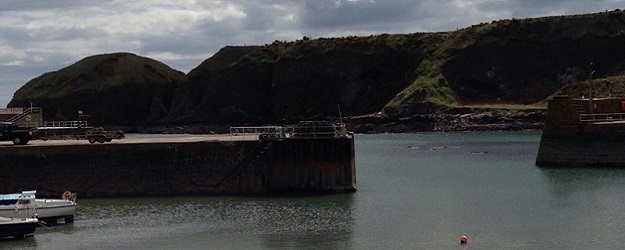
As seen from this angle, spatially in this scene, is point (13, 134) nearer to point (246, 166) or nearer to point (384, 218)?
point (246, 166)

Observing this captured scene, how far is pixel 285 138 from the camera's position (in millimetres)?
66562

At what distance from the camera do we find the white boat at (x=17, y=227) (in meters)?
51.3

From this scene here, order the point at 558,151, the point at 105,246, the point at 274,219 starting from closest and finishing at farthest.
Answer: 1. the point at 105,246
2. the point at 274,219
3. the point at 558,151

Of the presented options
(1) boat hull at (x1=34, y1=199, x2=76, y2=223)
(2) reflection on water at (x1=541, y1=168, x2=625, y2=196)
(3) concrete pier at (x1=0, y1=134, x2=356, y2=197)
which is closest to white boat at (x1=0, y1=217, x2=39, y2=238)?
(1) boat hull at (x1=34, y1=199, x2=76, y2=223)

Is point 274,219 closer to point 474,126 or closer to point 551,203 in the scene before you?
point 551,203

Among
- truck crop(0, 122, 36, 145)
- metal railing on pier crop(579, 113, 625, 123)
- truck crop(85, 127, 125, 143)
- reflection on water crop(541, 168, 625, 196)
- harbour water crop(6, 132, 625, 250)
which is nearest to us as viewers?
harbour water crop(6, 132, 625, 250)

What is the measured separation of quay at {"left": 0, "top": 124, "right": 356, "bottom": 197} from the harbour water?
1377mm

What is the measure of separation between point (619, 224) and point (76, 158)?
3510 centimetres

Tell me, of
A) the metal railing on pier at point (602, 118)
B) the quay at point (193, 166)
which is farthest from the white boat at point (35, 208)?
the metal railing on pier at point (602, 118)

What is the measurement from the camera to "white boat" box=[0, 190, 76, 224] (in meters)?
55.0

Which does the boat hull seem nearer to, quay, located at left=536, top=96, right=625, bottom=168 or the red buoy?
the red buoy

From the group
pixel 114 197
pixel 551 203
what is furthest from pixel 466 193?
pixel 114 197

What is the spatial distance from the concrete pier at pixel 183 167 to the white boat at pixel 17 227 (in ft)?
49.9

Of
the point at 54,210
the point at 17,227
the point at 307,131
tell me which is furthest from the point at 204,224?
the point at 307,131
